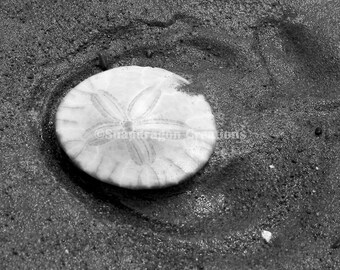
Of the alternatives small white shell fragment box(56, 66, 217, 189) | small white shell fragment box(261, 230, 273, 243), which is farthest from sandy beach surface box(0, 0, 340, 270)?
small white shell fragment box(56, 66, 217, 189)

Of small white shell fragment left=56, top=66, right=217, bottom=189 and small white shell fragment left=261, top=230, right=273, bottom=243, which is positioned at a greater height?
small white shell fragment left=56, top=66, right=217, bottom=189

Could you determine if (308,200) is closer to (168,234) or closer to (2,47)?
(168,234)

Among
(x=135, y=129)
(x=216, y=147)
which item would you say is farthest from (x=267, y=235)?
(x=135, y=129)

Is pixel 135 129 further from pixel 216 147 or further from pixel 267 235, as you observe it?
pixel 267 235

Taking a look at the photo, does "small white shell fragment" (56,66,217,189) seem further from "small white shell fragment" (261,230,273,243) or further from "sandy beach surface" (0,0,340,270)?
"small white shell fragment" (261,230,273,243)

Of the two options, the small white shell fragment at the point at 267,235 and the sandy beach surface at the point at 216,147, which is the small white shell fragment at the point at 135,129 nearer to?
the sandy beach surface at the point at 216,147

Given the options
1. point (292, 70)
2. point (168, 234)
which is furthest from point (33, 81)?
point (292, 70)
